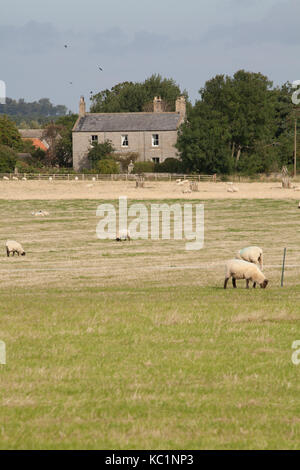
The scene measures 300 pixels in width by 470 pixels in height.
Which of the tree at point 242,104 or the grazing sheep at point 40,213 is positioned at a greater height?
the tree at point 242,104

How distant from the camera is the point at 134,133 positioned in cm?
11194

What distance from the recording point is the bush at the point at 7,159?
104 metres

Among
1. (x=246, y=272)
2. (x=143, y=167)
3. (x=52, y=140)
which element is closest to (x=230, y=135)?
(x=143, y=167)

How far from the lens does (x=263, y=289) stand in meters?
22.1

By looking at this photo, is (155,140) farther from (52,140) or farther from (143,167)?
(52,140)

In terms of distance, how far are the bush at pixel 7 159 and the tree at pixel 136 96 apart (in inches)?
1668

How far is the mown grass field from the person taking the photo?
29.3ft

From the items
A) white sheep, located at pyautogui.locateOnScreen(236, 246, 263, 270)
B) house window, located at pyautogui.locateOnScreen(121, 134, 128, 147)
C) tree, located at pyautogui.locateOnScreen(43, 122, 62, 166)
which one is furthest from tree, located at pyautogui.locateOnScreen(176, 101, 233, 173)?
white sheep, located at pyautogui.locateOnScreen(236, 246, 263, 270)

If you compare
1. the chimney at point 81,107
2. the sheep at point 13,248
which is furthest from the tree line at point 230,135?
the sheep at point 13,248

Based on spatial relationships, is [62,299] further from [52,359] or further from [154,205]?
[154,205]

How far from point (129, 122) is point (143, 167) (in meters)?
14.1

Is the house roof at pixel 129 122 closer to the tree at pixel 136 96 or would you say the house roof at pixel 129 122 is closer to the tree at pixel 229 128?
the tree at pixel 229 128

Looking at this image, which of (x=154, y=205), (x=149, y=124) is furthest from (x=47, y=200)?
(x=149, y=124)

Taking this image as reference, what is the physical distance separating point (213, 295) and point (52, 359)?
874 centimetres
